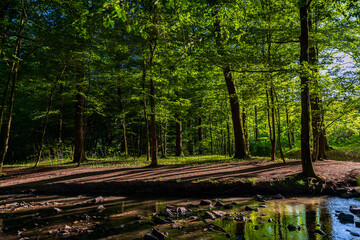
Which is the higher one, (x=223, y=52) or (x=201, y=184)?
(x=223, y=52)

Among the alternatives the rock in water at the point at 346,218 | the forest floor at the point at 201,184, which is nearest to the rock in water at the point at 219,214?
the forest floor at the point at 201,184

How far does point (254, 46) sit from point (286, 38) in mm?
1542

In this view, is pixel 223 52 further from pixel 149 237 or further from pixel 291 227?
pixel 149 237

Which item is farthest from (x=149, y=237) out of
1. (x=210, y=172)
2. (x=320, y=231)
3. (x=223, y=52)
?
(x=223, y=52)

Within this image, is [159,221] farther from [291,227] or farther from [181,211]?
[291,227]

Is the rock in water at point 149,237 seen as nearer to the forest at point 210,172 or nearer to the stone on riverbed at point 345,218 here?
the forest at point 210,172

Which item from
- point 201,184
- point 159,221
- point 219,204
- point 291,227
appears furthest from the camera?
point 201,184

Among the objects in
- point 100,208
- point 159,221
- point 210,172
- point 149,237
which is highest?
point 210,172

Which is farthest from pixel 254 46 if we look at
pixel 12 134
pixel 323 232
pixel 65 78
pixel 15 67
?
pixel 12 134

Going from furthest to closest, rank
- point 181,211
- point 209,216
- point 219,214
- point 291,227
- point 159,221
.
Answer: point 181,211 → point 219,214 → point 209,216 → point 159,221 → point 291,227

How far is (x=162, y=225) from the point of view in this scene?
5.10 m

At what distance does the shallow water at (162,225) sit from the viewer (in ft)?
14.9

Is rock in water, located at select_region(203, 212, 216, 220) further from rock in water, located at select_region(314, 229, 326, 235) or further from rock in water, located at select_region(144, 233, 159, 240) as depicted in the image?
rock in water, located at select_region(314, 229, 326, 235)

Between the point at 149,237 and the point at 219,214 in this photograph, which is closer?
the point at 149,237
